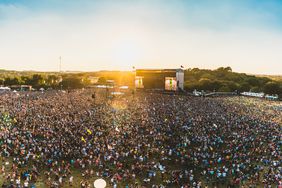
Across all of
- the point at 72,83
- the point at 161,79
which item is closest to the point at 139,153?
the point at 161,79

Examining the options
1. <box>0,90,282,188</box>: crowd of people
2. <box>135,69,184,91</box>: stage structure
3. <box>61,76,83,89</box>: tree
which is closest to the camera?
<box>0,90,282,188</box>: crowd of people

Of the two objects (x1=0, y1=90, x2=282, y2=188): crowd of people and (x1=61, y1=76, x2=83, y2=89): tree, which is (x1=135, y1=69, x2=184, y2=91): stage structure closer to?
(x1=61, y1=76, x2=83, y2=89): tree

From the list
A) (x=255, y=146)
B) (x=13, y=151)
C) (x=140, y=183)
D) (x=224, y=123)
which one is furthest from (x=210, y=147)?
(x=13, y=151)

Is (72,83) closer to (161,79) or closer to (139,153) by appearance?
(161,79)

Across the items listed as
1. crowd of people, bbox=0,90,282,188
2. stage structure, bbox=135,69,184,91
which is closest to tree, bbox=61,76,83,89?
stage structure, bbox=135,69,184,91

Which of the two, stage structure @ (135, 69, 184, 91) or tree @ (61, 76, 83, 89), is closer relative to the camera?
stage structure @ (135, 69, 184, 91)

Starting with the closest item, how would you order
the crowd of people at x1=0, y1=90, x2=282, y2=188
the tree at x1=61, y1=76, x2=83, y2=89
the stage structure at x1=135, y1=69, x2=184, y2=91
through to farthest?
the crowd of people at x1=0, y1=90, x2=282, y2=188, the stage structure at x1=135, y1=69, x2=184, y2=91, the tree at x1=61, y1=76, x2=83, y2=89
